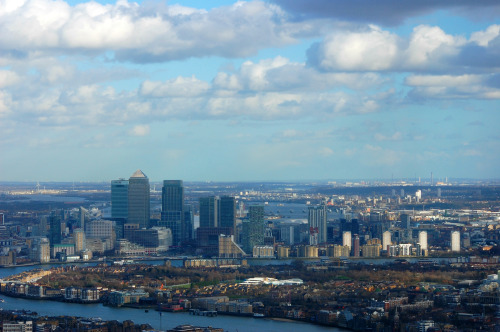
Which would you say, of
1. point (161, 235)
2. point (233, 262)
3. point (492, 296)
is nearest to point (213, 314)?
point (492, 296)

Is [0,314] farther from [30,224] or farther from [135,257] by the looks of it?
[30,224]

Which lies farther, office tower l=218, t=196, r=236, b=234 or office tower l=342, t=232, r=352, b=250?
office tower l=218, t=196, r=236, b=234

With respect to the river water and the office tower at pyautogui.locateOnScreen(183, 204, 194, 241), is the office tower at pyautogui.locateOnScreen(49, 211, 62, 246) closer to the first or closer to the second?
the office tower at pyautogui.locateOnScreen(183, 204, 194, 241)

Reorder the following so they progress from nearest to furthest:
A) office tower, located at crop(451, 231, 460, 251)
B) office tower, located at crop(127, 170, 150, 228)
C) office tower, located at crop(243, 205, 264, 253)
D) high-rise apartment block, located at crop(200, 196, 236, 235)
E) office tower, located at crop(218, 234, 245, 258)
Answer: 1. office tower, located at crop(451, 231, 460, 251)
2. office tower, located at crop(218, 234, 245, 258)
3. office tower, located at crop(243, 205, 264, 253)
4. high-rise apartment block, located at crop(200, 196, 236, 235)
5. office tower, located at crop(127, 170, 150, 228)

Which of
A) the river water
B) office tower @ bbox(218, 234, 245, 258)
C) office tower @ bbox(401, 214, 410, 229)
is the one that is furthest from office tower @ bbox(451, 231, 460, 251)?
the river water

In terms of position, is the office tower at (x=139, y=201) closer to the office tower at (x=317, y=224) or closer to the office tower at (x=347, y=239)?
the office tower at (x=317, y=224)

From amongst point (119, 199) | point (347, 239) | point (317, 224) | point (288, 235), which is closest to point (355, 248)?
point (347, 239)

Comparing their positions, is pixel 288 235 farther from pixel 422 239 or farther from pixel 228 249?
pixel 422 239
